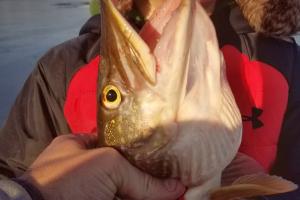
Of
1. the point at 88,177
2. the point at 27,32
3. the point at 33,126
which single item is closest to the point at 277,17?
the point at 33,126

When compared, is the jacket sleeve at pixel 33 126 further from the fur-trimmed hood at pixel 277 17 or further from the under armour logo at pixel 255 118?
the fur-trimmed hood at pixel 277 17

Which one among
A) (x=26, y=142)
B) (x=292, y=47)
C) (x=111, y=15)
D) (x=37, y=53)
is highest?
(x=111, y=15)

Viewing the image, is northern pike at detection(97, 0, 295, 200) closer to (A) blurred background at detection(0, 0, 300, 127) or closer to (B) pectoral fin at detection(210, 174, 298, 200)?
(B) pectoral fin at detection(210, 174, 298, 200)

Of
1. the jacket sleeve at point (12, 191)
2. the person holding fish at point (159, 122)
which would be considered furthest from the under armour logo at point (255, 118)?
the jacket sleeve at point (12, 191)

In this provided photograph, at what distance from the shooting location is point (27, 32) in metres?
8.73

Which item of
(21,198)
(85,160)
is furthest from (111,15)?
(21,198)

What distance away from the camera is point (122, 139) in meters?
1.68

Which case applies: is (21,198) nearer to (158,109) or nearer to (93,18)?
(158,109)

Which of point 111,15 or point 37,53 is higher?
point 111,15

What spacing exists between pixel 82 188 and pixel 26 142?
3.63 feet

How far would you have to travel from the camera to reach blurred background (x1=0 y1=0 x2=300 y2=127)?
5819 mm

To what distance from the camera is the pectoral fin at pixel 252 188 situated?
1.64 m

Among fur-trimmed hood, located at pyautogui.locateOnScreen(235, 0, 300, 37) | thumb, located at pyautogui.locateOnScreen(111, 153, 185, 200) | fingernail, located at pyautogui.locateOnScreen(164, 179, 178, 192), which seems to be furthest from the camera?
fur-trimmed hood, located at pyautogui.locateOnScreen(235, 0, 300, 37)

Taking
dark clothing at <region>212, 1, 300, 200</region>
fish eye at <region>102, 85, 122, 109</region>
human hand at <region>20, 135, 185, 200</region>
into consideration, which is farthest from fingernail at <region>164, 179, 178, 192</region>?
dark clothing at <region>212, 1, 300, 200</region>
